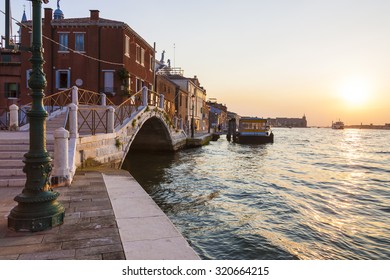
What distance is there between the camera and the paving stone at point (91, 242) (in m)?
3.95

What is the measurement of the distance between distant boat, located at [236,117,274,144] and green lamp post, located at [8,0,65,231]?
1530 inches

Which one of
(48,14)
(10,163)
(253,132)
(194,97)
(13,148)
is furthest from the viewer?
(194,97)

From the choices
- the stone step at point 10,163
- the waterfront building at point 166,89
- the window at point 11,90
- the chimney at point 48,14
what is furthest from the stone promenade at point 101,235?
the waterfront building at point 166,89

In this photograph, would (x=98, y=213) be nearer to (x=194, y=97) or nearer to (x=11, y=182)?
(x=11, y=182)

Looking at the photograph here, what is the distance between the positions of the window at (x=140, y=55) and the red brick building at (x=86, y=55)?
3.60 meters

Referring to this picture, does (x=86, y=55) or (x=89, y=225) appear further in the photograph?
(x=86, y=55)

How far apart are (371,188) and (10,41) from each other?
1450 centimetres

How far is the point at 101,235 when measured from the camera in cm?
432

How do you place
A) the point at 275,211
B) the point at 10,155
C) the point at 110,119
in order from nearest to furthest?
the point at 10,155 → the point at 275,211 → the point at 110,119

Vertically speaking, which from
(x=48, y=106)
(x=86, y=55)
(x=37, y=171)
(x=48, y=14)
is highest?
(x=48, y=14)

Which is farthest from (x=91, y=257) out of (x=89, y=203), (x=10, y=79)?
(x=10, y=79)

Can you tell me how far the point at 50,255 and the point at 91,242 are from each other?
529mm

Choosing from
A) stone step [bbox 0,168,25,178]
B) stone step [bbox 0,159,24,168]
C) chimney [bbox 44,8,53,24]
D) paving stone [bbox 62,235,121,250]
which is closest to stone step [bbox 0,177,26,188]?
stone step [bbox 0,168,25,178]

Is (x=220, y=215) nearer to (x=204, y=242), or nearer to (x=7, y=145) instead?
(x=204, y=242)
